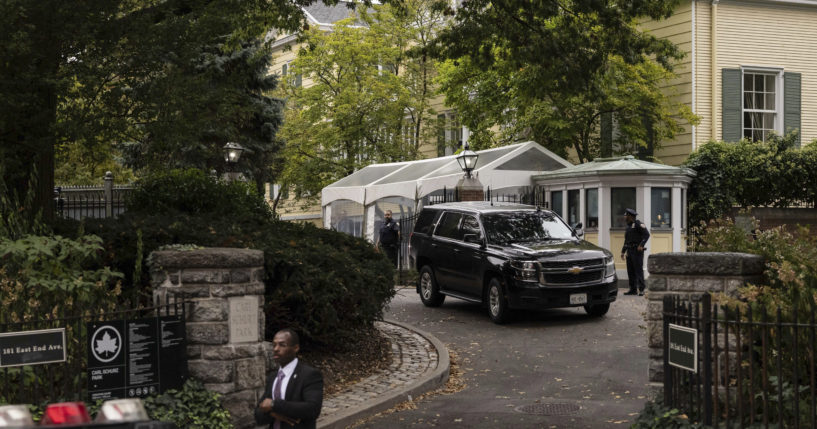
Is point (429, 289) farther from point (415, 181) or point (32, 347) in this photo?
point (32, 347)

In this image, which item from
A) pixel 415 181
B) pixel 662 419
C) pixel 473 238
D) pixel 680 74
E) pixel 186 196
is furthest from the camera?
pixel 680 74

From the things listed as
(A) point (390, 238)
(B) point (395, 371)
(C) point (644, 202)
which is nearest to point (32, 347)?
(B) point (395, 371)

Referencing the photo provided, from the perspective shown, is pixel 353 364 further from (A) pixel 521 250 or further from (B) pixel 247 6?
(B) pixel 247 6

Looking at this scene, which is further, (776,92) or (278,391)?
(776,92)

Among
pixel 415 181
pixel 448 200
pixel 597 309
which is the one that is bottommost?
pixel 597 309

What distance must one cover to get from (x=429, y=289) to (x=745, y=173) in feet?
40.8

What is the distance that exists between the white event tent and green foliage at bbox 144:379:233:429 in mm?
17318

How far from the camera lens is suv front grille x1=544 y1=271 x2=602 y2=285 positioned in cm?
1448

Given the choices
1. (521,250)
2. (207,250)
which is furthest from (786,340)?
(521,250)

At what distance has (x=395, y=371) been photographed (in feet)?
36.1

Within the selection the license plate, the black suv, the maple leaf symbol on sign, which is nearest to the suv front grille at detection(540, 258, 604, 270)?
the black suv

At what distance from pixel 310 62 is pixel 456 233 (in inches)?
817

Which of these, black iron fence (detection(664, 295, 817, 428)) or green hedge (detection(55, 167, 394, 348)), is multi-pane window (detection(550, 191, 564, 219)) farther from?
black iron fence (detection(664, 295, 817, 428))

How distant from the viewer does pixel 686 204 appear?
79.4 ft
